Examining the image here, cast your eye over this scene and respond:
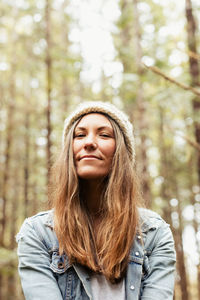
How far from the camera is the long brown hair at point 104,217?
8.32ft

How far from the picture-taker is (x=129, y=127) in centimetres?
312

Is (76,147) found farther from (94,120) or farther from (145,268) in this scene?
(145,268)

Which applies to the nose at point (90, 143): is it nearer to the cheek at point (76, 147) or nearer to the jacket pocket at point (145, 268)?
the cheek at point (76, 147)

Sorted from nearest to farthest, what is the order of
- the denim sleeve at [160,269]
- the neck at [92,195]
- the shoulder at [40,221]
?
the denim sleeve at [160,269] → the shoulder at [40,221] → the neck at [92,195]

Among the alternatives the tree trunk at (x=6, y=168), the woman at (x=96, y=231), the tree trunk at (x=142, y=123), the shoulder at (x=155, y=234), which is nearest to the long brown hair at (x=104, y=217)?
the woman at (x=96, y=231)

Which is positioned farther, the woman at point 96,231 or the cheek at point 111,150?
the cheek at point 111,150

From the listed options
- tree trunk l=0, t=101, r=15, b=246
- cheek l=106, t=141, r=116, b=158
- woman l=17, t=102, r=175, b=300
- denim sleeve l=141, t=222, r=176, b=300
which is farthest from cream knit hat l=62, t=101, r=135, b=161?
tree trunk l=0, t=101, r=15, b=246

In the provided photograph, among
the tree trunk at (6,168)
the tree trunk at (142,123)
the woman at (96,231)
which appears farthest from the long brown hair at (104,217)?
the tree trunk at (6,168)

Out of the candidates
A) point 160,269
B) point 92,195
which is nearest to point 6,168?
point 92,195

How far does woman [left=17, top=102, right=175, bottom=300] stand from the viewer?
249cm

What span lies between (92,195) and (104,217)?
0.78 ft

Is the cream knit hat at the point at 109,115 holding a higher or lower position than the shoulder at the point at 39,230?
higher

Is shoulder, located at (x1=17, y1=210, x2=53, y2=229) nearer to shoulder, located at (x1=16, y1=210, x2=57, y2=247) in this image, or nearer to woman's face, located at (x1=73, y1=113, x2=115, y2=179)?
shoulder, located at (x1=16, y1=210, x2=57, y2=247)

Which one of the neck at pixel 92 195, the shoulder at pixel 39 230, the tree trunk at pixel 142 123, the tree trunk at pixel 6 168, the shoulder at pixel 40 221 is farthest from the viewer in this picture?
the tree trunk at pixel 6 168
